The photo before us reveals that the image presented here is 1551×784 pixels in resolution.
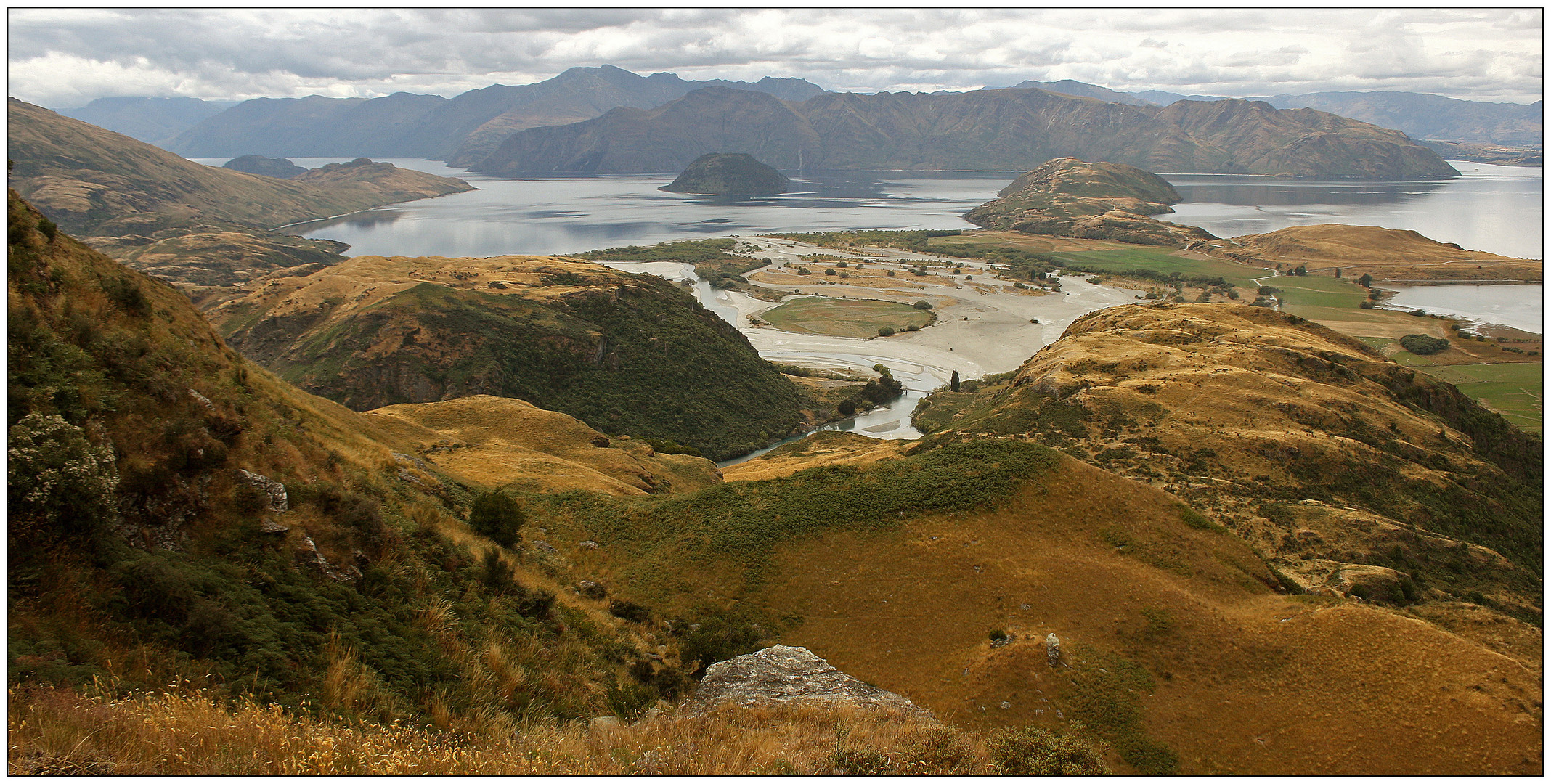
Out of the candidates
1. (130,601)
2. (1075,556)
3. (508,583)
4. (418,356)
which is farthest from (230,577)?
(418,356)

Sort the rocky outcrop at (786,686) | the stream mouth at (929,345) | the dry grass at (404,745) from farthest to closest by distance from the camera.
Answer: the stream mouth at (929,345), the rocky outcrop at (786,686), the dry grass at (404,745)

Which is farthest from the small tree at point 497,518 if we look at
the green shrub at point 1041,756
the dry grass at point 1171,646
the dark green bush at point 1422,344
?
the dark green bush at point 1422,344

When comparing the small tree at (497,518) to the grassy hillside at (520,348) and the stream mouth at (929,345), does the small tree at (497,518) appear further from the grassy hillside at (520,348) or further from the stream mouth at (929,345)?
the stream mouth at (929,345)

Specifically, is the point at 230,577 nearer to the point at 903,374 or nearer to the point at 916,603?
the point at 916,603

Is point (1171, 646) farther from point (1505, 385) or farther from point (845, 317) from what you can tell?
point (845, 317)

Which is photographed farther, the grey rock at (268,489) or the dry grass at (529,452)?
the dry grass at (529,452)

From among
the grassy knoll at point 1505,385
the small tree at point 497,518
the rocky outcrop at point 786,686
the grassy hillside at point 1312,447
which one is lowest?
the grassy knoll at point 1505,385
